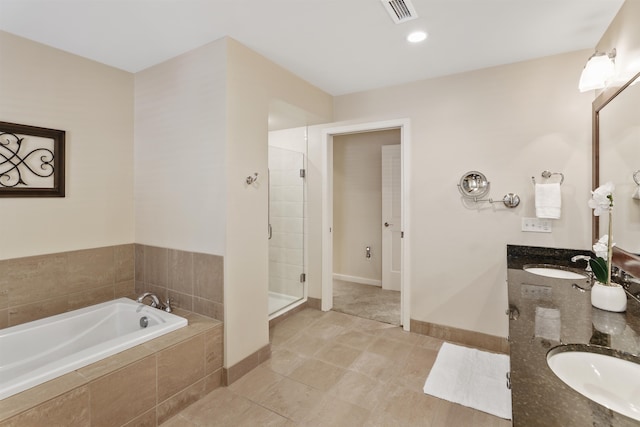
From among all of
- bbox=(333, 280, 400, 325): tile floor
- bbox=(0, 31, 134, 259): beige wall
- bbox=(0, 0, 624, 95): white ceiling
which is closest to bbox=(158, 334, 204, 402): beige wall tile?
bbox=(0, 31, 134, 259): beige wall

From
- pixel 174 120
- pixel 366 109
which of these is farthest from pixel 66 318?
pixel 366 109

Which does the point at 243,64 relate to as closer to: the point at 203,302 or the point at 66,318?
the point at 203,302

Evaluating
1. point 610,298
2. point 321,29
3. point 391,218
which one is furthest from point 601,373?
point 391,218

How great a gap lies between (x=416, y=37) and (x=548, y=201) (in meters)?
1.60

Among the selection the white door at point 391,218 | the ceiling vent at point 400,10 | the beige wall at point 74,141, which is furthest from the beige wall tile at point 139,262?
the white door at point 391,218

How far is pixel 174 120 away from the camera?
2.56 m

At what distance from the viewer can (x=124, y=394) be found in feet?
5.67

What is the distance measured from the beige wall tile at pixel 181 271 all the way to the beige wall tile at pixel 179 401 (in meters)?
0.69

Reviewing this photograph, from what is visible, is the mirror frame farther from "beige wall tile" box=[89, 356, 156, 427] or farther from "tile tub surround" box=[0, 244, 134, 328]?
"tile tub surround" box=[0, 244, 134, 328]

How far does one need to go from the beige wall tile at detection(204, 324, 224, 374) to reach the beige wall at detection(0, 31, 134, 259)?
→ 4.49ft

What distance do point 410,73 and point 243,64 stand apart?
1506mm

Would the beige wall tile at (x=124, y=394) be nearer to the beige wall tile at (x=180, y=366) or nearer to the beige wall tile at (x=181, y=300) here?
the beige wall tile at (x=180, y=366)

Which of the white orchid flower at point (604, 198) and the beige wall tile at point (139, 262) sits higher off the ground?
the white orchid flower at point (604, 198)

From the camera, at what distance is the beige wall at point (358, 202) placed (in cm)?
469
